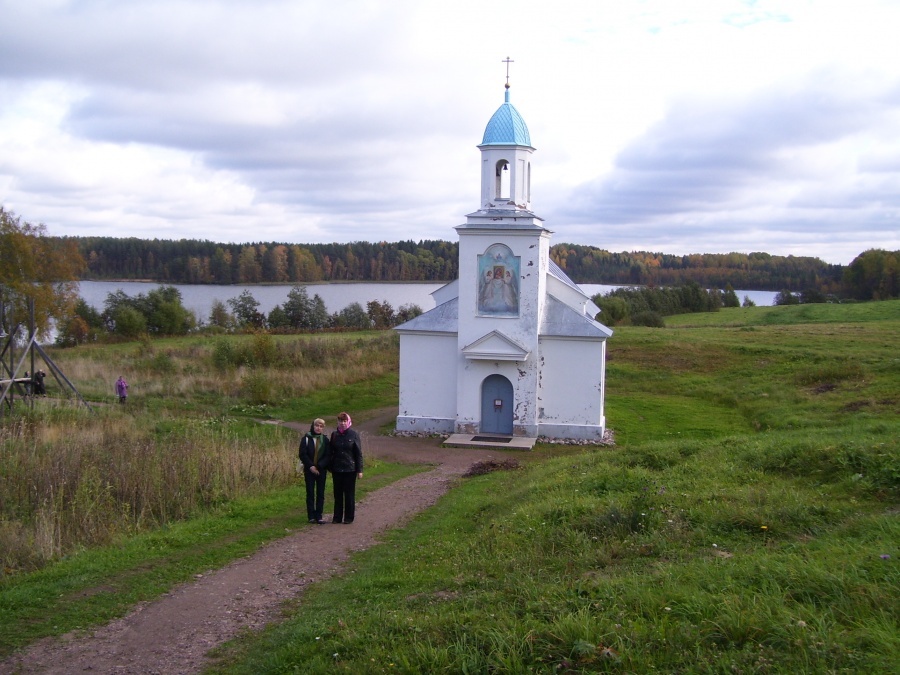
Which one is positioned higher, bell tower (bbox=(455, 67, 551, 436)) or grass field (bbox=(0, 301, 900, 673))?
bell tower (bbox=(455, 67, 551, 436))

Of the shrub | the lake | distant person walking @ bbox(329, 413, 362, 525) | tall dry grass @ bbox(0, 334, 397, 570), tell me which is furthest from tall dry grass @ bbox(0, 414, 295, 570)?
the lake

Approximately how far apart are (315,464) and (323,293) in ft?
286

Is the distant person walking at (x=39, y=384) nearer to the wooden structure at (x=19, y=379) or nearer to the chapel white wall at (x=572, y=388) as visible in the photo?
the wooden structure at (x=19, y=379)

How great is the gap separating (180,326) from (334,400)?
3111 centimetres

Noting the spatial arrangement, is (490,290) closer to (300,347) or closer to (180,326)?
(300,347)

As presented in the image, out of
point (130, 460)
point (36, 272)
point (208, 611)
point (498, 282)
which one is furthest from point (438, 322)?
point (36, 272)

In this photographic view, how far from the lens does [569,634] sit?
5.08 m

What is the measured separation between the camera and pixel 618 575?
6641mm

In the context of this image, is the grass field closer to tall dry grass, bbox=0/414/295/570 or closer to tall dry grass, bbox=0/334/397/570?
tall dry grass, bbox=0/414/295/570

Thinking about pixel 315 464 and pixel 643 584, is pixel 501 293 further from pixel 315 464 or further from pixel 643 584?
pixel 643 584

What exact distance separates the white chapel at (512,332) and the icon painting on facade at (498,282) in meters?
0.03

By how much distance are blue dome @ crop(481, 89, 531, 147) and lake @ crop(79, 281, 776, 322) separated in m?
44.6

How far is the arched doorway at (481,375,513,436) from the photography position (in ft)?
80.7

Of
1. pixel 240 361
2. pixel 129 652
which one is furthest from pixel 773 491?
pixel 240 361
